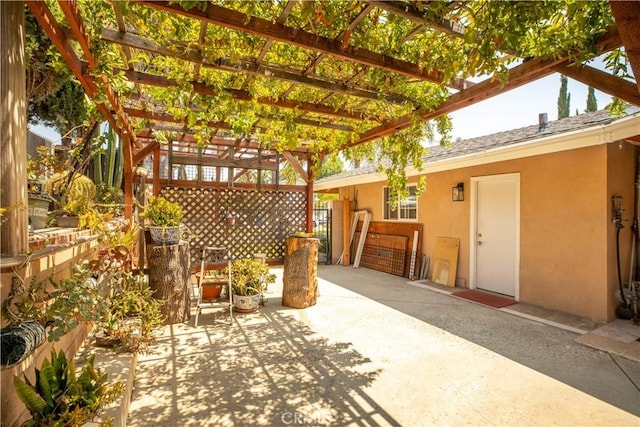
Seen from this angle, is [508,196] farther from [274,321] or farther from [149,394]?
[149,394]

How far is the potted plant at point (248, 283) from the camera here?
16.2ft

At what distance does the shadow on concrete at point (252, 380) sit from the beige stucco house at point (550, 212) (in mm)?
3770

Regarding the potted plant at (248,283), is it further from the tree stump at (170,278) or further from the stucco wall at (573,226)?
the stucco wall at (573,226)

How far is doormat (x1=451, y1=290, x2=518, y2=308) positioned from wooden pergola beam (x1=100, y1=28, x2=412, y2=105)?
4004mm

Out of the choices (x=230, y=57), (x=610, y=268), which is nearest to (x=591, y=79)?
(x=230, y=57)

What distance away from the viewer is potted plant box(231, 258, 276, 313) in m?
4.93

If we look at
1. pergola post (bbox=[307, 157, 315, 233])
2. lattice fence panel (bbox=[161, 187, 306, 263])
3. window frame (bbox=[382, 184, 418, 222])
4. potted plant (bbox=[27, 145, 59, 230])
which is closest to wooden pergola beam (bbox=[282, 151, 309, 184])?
pergola post (bbox=[307, 157, 315, 233])

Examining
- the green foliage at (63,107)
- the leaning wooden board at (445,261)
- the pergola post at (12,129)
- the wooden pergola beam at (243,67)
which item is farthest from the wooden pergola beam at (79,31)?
the leaning wooden board at (445,261)

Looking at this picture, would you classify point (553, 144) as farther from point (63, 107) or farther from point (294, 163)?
point (63, 107)

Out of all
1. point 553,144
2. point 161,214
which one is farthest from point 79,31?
point 553,144

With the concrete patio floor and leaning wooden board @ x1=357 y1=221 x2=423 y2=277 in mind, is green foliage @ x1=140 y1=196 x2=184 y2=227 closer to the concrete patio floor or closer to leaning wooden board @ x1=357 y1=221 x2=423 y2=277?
the concrete patio floor

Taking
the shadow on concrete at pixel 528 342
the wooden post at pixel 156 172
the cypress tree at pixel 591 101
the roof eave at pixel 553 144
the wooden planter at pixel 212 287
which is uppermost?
the cypress tree at pixel 591 101

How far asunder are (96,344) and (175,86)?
271 centimetres

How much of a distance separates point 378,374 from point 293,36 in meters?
3.10
